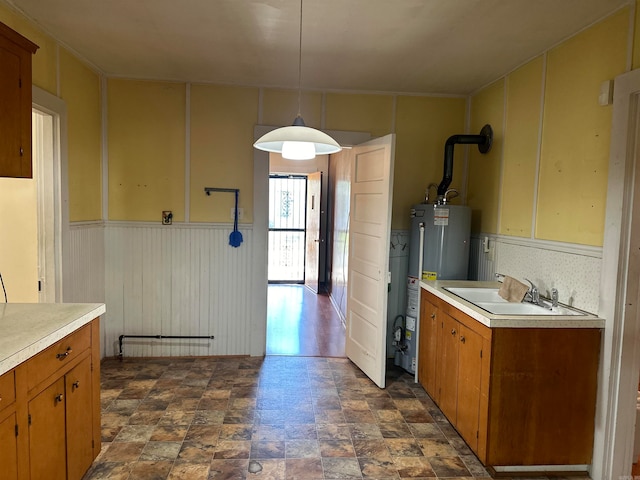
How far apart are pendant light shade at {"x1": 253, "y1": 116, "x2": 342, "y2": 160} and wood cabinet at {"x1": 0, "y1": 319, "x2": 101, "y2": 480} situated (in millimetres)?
1307

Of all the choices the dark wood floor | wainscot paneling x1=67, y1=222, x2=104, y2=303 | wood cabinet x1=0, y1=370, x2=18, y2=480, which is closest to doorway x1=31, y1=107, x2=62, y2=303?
wainscot paneling x1=67, y1=222, x2=104, y2=303

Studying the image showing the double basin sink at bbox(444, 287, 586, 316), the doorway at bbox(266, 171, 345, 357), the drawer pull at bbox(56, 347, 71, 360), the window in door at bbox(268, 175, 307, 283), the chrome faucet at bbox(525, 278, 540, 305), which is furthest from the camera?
the window in door at bbox(268, 175, 307, 283)

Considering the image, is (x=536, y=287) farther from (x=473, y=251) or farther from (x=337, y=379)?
(x=337, y=379)

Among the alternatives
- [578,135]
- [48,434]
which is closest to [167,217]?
[48,434]

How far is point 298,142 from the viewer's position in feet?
6.55

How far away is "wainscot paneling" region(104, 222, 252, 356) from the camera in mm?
3814

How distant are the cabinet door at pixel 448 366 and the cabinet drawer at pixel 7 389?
2.33 metres

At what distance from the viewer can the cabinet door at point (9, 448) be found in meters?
1.41

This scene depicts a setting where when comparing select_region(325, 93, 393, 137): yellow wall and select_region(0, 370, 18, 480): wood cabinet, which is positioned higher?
select_region(325, 93, 393, 137): yellow wall

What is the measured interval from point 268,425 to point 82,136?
2.74 m

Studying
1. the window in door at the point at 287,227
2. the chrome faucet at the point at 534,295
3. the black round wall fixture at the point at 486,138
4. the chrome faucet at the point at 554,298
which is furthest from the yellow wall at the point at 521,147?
the window in door at the point at 287,227

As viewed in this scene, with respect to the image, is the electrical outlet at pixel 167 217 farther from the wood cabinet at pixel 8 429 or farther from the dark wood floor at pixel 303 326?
the wood cabinet at pixel 8 429

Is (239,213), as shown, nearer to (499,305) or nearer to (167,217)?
(167,217)

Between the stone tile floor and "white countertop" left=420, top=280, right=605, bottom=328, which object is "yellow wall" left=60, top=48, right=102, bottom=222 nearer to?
the stone tile floor
